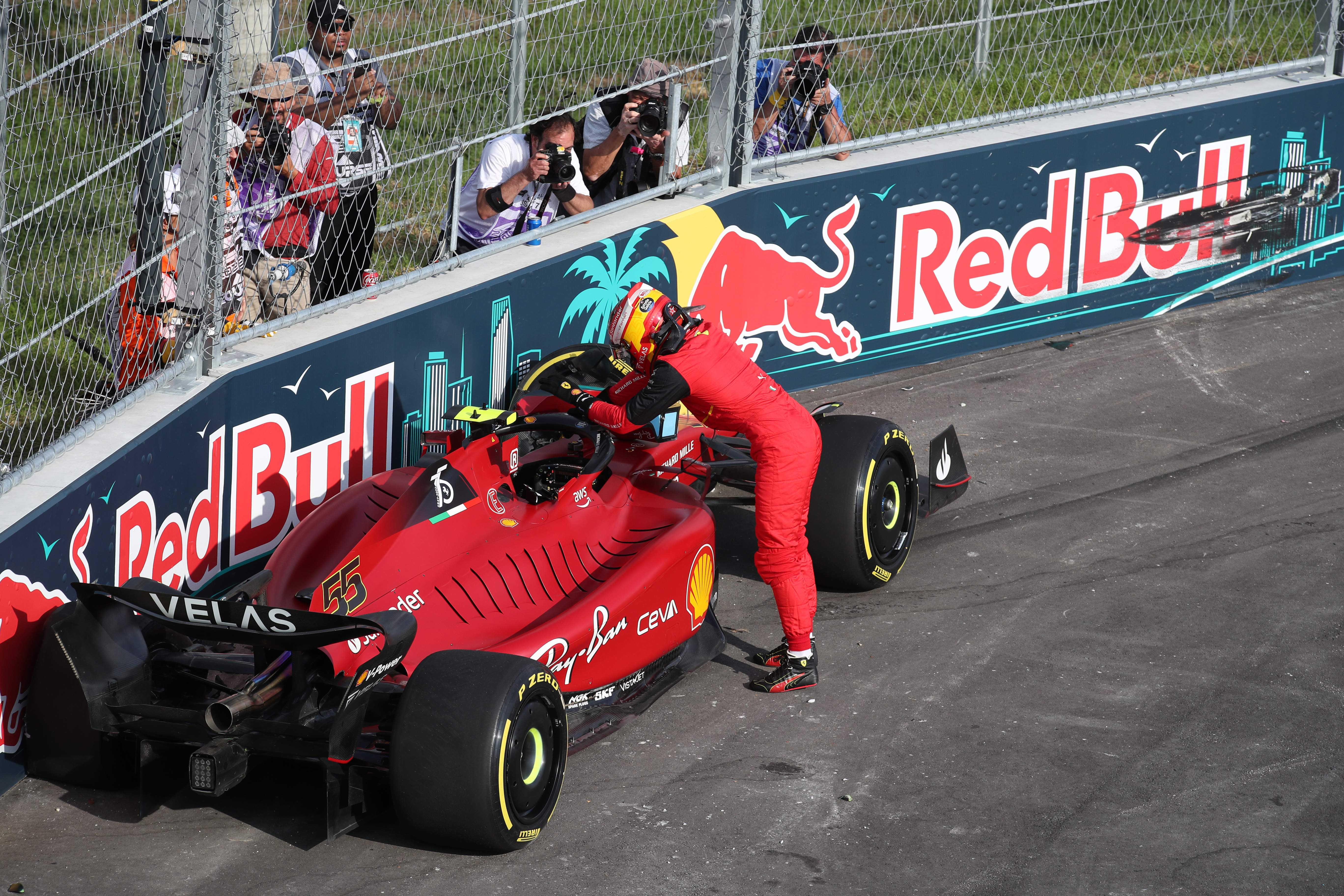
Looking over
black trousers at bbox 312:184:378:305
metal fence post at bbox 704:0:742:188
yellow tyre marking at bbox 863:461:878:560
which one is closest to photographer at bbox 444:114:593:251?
black trousers at bbox 312:184:378:305

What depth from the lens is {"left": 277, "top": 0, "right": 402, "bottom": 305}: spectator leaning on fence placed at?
757cm

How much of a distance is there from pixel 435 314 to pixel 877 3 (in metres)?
5.35

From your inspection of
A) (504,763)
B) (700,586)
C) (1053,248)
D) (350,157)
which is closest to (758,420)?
(700,586)

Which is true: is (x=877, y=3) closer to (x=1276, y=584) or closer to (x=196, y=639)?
(x=1276, y=584)

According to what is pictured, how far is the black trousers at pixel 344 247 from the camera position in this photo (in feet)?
25.0

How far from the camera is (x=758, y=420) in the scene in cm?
633

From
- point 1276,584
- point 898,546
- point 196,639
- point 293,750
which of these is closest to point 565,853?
point 293,750

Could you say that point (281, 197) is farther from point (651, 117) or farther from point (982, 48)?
point (982, 48)

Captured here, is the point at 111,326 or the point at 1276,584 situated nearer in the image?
the point at 111,326

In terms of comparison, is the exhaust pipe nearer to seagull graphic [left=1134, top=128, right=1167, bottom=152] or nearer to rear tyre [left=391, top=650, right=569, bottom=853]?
rear tyre [left=391, top=650, right=569, bottom=853]

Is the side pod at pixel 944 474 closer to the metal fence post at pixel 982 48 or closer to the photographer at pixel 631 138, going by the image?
the photographer at pixel 631 138

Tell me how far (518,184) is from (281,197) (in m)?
1.89

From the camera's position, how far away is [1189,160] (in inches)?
428

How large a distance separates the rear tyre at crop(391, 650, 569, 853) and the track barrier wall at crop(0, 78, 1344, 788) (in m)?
1.53
